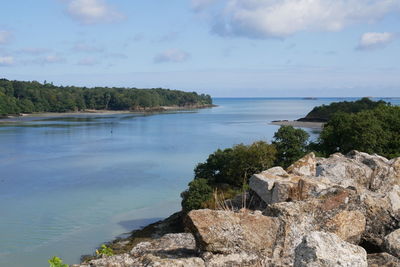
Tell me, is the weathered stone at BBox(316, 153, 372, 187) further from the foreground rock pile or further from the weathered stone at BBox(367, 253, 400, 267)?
the weathered stone at BBox(367, 253, 400, 267)

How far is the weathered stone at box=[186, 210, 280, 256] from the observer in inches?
257

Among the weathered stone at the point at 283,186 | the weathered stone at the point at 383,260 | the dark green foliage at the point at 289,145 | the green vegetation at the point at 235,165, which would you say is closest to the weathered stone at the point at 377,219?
the weathered stone at the point at 383,260

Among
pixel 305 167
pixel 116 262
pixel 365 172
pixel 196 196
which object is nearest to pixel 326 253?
pixel 116 262

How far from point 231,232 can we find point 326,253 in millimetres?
1796

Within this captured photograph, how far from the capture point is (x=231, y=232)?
21.7ft

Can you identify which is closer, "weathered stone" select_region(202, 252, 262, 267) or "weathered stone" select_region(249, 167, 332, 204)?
"weathered stone" select_region(202, 252, 262, 267)

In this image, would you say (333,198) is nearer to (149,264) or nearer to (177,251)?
(177,251)

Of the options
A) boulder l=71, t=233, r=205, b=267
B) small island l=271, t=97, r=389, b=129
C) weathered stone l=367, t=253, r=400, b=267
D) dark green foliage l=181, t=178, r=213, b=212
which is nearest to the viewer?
boulder l=71, t=233, r=205, b=267

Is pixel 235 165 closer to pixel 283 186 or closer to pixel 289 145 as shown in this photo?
pixel 289 145

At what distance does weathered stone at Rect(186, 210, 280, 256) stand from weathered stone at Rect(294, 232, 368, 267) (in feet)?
4.58

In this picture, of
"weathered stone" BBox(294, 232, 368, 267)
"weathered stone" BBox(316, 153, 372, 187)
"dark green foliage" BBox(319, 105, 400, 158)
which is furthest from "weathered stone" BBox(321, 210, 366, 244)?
"dark green foliage" BBox(319, 105, 400, 158)

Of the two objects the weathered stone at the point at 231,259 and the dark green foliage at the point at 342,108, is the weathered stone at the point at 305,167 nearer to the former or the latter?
the weathered stone at the point at 231,259

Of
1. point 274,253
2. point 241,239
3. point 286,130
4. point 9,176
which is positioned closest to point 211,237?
point 241,239

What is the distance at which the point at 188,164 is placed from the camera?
174ft
